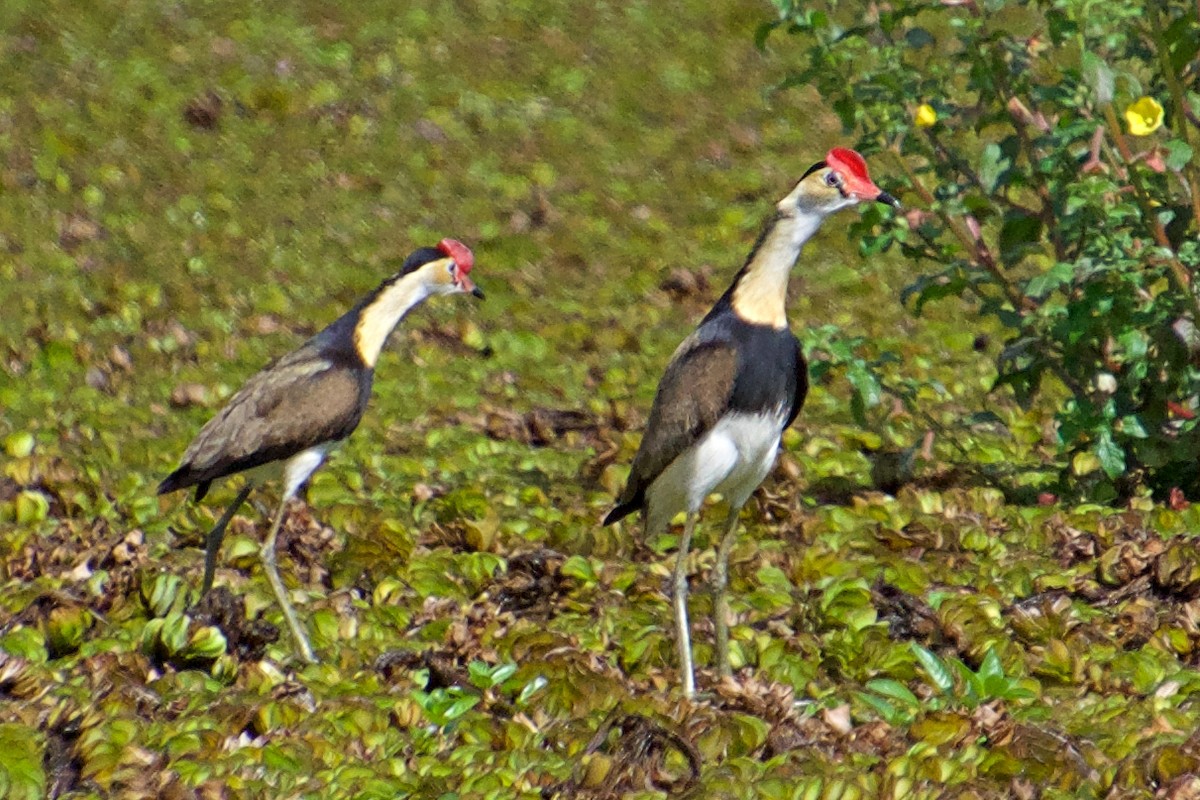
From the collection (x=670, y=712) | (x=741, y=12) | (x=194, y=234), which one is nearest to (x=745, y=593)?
(x=670, y=712)

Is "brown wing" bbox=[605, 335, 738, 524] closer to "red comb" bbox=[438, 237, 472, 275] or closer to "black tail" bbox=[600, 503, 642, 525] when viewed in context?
"black tail" bbox=[600, 503, 642, 525]

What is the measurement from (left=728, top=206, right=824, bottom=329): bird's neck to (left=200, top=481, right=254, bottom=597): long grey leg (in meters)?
2.16

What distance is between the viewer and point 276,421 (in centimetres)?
769

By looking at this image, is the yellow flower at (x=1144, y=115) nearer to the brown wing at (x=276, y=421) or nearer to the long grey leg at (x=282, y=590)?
the brown wing at (x=276, y=421)

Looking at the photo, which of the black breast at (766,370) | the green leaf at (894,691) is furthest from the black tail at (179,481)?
the green leaf at (894,691)

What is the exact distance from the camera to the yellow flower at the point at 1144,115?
717 centimetres

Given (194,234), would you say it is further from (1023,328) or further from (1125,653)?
(1125,653)

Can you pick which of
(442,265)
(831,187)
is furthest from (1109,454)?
(442,265)

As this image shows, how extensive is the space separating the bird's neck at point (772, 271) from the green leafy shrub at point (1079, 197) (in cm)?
102

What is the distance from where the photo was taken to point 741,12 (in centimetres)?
1566

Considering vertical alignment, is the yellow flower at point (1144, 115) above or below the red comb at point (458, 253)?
above

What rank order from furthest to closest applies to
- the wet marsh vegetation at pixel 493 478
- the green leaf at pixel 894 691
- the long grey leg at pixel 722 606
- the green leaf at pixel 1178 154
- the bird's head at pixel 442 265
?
1. the bird's head at pixel 442 265
2. the green leaf at pixel 1178 154
3. the long grey leg at pixel 722 606
4. the green leaf at pixel 894 691
5. the wet marsh vegetation at pixel 493 478

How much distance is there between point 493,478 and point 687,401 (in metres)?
2.41

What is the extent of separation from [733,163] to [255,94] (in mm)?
3470
